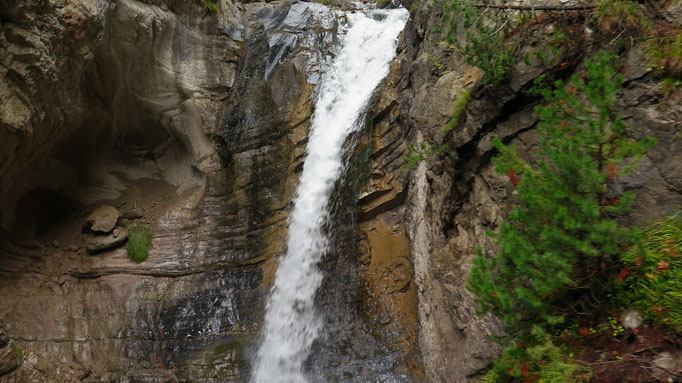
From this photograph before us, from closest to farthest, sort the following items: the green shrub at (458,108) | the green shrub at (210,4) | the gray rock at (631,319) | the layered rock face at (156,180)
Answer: the gray rock at (631,319), the green shrub at (458,108), the layered rock face at (156,180), the green shrub at (210,4)

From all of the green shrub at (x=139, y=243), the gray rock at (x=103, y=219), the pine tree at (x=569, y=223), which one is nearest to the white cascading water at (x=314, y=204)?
the green shrub at (x=139, y=243)

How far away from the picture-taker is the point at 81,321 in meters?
7.84

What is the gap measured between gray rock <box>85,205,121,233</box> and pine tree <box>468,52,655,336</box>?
29.2 ft

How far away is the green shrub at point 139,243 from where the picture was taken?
29.2ft

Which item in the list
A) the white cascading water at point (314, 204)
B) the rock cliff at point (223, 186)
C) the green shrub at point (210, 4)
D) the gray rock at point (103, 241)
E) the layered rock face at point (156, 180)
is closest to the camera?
the rock cliff at point (223, 186)

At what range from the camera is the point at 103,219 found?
30.3 ft

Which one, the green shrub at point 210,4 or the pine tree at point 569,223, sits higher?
the green shrub at point 210,4

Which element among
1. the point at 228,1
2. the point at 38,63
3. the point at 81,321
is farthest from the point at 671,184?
the point at 228,1

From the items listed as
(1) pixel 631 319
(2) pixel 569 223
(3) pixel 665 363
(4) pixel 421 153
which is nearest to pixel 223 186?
(4) pixel 421 153

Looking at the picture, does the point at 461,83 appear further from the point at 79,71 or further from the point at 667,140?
the point at 79,71

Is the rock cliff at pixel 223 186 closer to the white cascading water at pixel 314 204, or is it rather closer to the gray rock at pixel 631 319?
the white cascading water at pixel 314 204

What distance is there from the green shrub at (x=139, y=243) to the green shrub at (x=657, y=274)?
9034 mm

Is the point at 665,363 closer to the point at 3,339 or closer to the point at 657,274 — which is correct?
the point at 657,274

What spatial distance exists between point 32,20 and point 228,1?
751 cm
